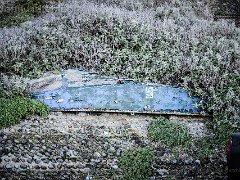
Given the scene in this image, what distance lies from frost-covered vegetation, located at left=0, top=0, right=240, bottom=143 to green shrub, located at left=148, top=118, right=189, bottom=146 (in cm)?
124

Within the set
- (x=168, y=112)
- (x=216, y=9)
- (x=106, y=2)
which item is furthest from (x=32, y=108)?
(x=216, y=9)

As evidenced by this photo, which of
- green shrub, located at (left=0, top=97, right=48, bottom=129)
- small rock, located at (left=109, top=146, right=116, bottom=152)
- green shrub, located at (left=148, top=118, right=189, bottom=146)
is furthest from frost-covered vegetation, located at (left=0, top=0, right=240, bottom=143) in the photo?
small rock, located at (left=109, top=146, right=116, bottom=152)

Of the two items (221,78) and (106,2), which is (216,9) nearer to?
(106,2)

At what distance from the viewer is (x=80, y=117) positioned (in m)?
9.01

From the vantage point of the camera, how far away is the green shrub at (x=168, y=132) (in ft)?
26.8

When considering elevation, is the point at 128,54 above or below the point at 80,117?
above

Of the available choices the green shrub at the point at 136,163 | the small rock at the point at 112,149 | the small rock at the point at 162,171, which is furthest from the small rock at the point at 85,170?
the small rock at the point at 162,171

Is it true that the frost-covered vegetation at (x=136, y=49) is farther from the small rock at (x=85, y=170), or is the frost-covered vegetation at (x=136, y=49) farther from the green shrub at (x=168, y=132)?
the small rock at (x=85, y=170)

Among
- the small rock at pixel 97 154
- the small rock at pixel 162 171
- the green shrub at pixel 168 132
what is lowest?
the small rock at pixel 162 171

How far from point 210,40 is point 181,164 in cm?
566

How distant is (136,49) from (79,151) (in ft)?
16.7

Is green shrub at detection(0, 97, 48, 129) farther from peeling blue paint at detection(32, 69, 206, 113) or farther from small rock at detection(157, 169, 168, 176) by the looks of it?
small rock at detection(157, 169, 168, 176)

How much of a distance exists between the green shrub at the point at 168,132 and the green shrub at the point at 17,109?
8.99ft

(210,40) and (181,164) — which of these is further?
(210,40)
